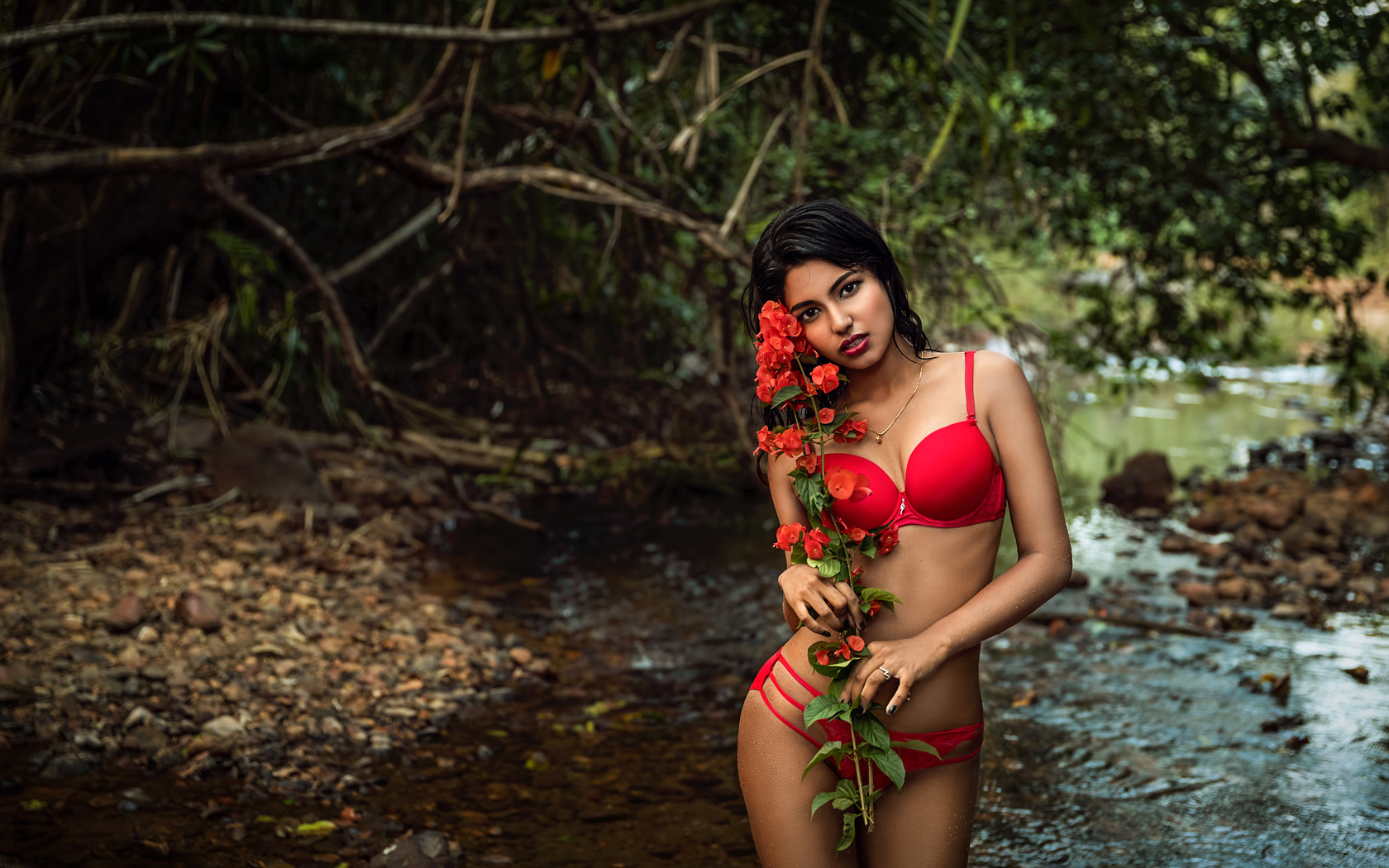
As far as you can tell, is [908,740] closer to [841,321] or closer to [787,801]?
[787,801]

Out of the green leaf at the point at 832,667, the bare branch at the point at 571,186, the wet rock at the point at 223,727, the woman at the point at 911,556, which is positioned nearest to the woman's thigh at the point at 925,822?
the woman at the point at 911,556

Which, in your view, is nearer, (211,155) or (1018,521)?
(1018,521)

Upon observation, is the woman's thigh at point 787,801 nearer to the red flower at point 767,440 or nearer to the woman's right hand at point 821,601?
the woman's right hand at point 821,601

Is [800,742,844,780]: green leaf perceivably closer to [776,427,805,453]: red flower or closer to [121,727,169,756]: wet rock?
[776,427,805,453]: red flower

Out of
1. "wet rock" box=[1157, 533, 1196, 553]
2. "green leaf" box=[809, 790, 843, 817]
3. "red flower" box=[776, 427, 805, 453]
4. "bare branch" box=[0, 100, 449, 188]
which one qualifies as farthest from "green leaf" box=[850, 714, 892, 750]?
"wet rock" box=[1157, 533, 1196, 553]

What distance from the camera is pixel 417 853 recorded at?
2.92m

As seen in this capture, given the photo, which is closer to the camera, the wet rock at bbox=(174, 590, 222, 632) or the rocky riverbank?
the rocky riverbank

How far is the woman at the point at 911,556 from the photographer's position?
1.84m

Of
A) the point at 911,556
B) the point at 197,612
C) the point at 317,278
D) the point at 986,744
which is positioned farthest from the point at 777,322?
the point at 317,278

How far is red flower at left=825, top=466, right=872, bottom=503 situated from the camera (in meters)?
1.85

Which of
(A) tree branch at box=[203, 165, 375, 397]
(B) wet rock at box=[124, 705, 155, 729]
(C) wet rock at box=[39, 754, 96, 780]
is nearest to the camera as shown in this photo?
(C) wet rock at box=[39, 754, 96, 780]

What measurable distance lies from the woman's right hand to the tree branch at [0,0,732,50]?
10.5 feet

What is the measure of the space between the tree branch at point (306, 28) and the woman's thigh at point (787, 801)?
3303 millimetres

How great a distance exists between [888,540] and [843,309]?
398 millimetres
